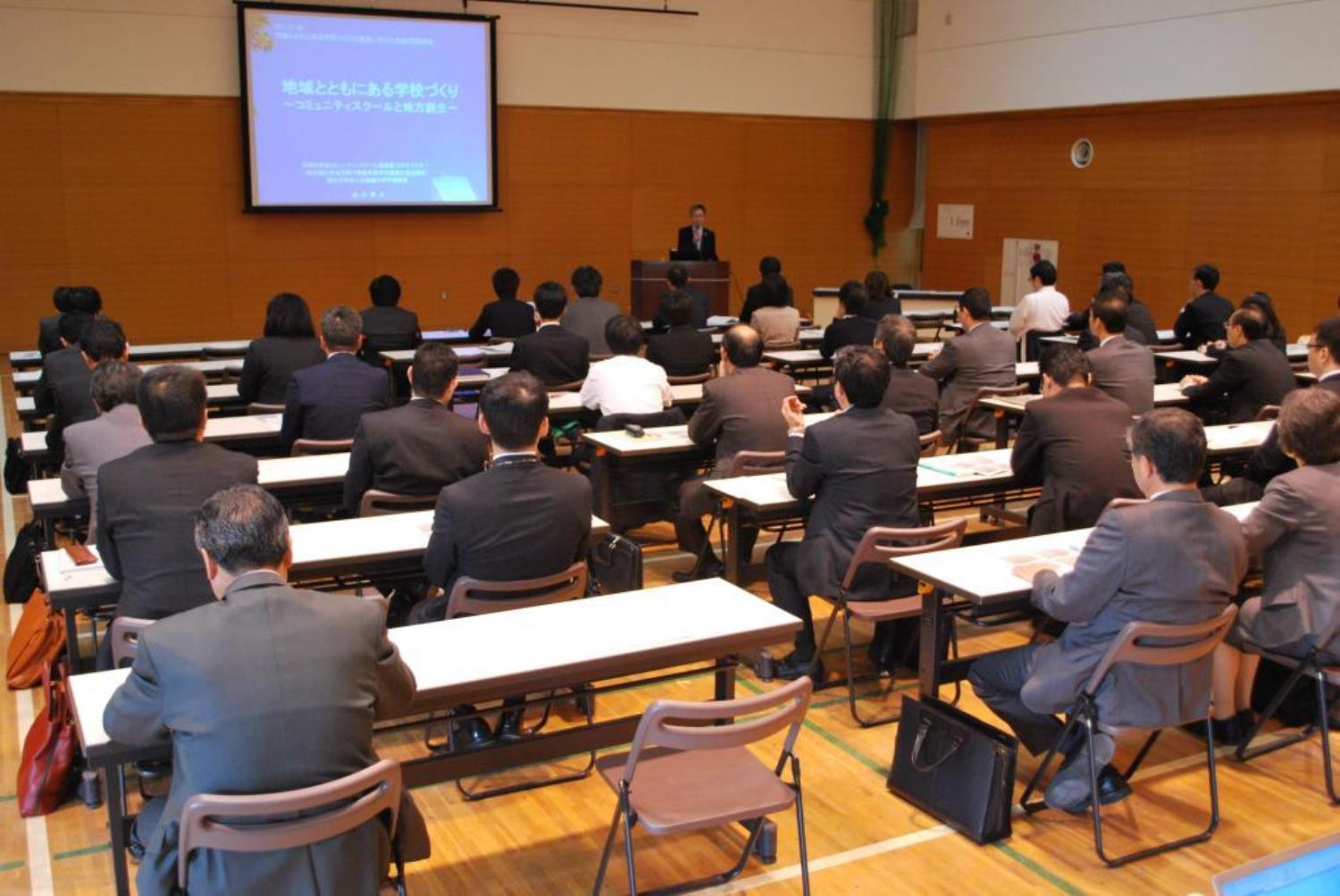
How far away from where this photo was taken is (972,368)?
7.53 metres

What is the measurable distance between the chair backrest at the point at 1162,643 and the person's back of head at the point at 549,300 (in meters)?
4.59

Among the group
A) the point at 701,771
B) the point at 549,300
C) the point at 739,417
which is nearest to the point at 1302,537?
the point at 701,771

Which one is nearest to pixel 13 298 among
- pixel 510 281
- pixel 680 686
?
pixel 510 281

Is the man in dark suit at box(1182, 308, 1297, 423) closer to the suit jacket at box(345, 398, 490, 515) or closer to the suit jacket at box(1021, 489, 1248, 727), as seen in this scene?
the suit jacket at box(1021, 489, 1248, 727)

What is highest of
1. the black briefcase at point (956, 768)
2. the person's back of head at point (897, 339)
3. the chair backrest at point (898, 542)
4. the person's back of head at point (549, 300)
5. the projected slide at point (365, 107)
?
the projected slide at point (365, 107)

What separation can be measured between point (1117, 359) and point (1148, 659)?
3.61m

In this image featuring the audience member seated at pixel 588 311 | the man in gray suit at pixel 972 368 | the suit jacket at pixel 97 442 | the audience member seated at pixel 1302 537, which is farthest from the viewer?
the audience member seated at pixel 588 311

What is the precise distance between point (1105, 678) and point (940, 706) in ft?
1.65

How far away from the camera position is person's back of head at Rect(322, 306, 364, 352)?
565cm

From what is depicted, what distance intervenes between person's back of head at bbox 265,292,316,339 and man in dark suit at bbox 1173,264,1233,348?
6.32 m

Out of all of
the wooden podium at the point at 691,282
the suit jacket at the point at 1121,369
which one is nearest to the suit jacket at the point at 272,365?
the suit jacket at the point at 1121,369

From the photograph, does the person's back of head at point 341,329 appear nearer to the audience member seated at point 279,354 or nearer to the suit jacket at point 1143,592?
the audience member seated at point 279,354

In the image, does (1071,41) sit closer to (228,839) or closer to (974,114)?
(974,114)

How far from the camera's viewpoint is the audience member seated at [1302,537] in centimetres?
388
